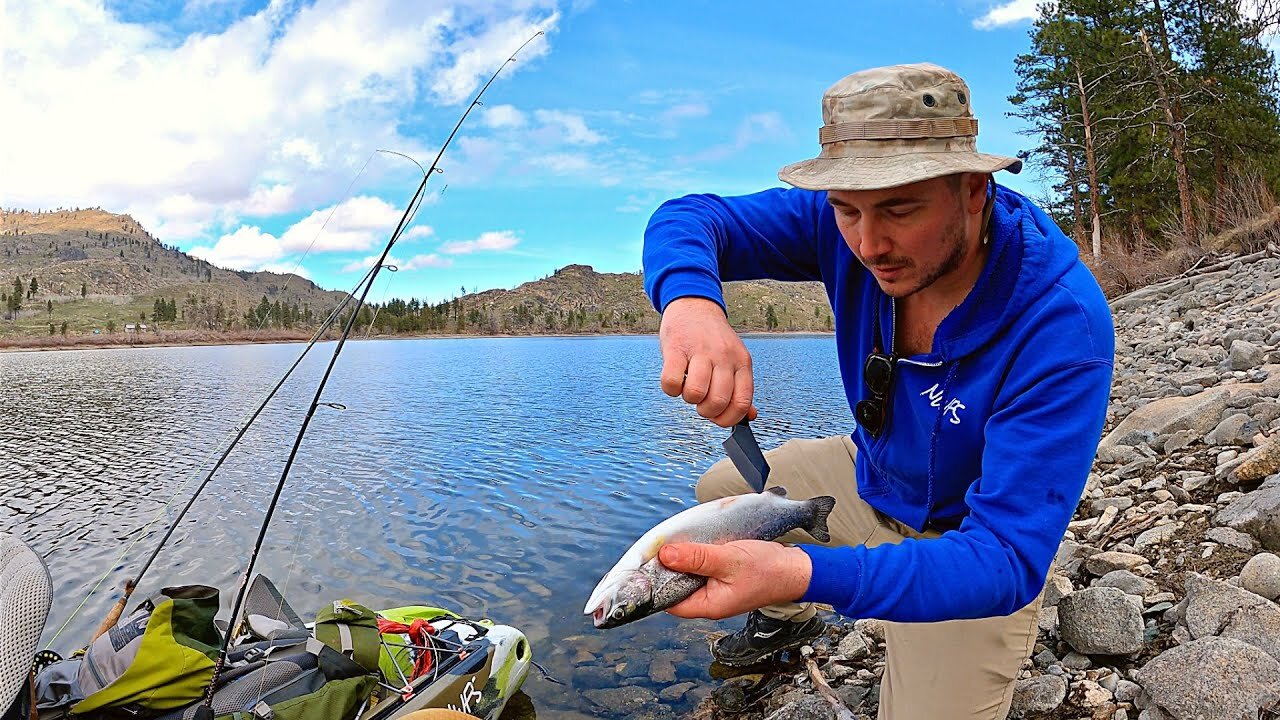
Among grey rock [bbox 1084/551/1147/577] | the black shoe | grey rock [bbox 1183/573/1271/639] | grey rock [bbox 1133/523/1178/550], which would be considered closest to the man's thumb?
Answer: grey rock [bbox 1183/573/1271/639]

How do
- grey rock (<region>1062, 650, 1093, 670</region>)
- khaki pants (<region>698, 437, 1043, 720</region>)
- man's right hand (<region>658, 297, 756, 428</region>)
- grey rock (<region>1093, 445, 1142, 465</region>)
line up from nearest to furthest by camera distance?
man's right hand (<region>658, 297, 756, 428</region>), khaki pants (<region>698, 437, 1043, 720</region>), grey rock (<region>1062, 650, 1093, 670</region>), grey rock (<region>1093, 445, 1142, 465</region>)

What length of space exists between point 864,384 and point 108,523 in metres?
11.0

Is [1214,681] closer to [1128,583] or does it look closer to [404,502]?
[1128,583]

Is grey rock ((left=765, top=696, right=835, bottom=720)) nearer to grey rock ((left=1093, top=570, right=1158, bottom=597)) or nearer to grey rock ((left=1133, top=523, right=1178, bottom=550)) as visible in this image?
grey rock ((left=1093, top=570, right=1158, bottom=597))

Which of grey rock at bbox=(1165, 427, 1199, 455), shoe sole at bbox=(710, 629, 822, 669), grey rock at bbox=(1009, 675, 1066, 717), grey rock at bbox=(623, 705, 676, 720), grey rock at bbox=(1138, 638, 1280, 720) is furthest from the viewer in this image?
grey rock at bbox=(1165, 427, 1199, 455)

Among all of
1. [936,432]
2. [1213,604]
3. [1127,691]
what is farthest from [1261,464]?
[936,432]

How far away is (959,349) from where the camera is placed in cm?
295

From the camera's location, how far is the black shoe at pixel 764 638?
5570 mm

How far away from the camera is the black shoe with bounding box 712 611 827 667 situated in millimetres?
5570

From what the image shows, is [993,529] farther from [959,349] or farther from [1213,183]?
[1213,183]

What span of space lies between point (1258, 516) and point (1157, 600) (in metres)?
0.95

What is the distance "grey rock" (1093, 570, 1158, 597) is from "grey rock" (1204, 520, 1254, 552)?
575mm

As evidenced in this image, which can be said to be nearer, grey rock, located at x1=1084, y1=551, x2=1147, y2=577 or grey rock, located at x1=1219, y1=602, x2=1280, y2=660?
grey rock, located at x1=1219, y1=602, x2=1280, y2=660

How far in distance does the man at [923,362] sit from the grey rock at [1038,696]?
1.35ft
